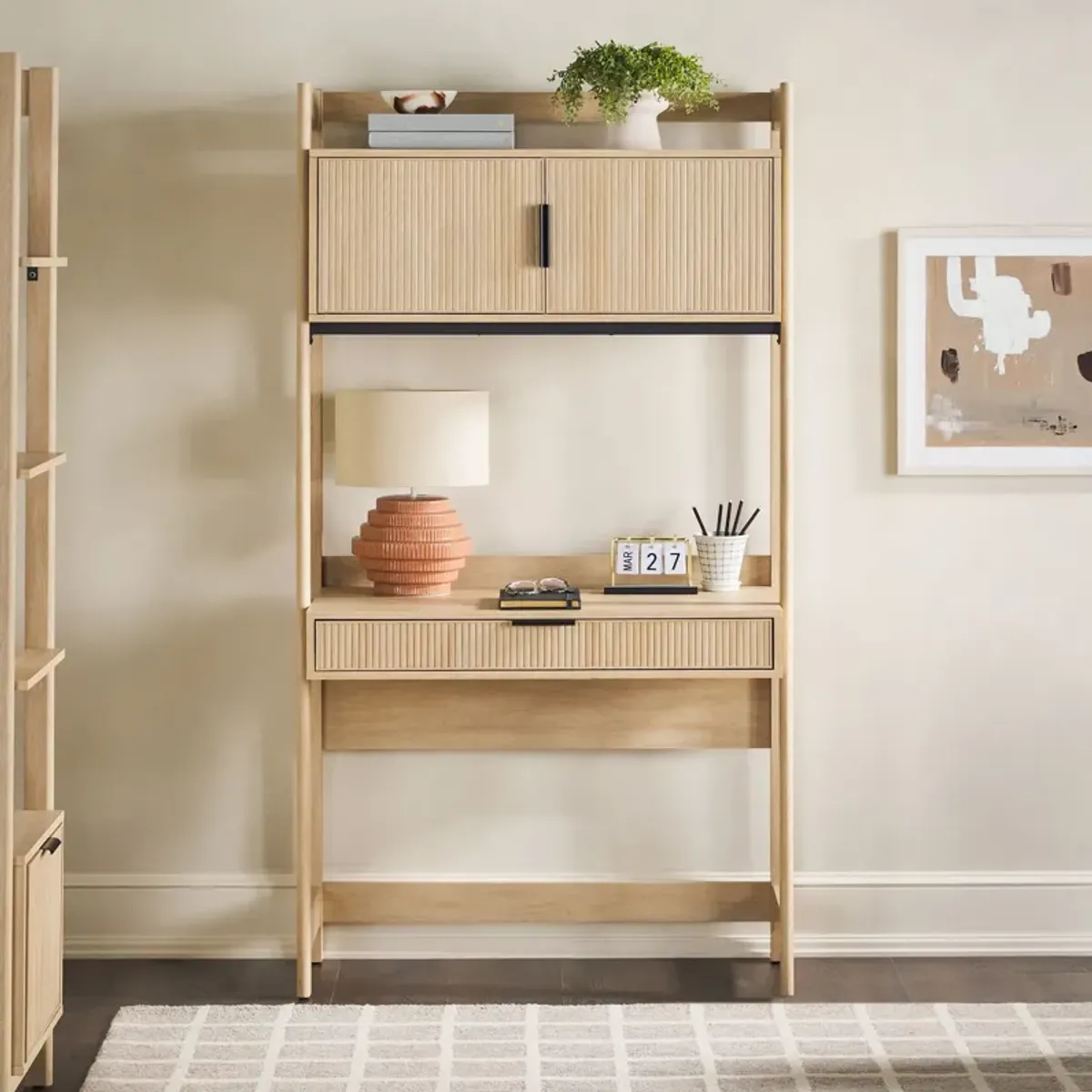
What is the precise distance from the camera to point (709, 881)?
3.29 metres

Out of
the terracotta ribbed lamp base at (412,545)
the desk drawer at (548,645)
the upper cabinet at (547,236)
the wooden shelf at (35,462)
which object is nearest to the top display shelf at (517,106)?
the upper cabinet at (547,236)

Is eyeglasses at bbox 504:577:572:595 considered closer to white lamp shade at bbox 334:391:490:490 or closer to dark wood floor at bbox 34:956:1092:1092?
white lamp shade at bbox 334:391:490:490

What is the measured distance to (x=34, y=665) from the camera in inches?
98.3

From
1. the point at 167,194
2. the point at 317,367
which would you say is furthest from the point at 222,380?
the point at 167,194

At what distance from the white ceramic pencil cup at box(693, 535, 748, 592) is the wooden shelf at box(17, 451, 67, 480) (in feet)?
4.59

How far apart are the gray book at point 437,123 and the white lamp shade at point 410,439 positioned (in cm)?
57

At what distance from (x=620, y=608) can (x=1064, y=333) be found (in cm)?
131

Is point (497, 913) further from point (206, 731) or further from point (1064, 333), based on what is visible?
point (1064, 333)

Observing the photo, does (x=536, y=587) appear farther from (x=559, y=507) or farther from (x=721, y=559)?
(x=721, y=559)

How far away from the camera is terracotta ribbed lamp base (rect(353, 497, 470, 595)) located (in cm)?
301

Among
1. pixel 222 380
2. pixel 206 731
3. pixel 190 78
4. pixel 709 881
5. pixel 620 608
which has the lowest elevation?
pixel 709 881

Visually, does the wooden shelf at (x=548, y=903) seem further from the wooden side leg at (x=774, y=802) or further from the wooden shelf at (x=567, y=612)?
the wooden shelf at (x=567, y=612)

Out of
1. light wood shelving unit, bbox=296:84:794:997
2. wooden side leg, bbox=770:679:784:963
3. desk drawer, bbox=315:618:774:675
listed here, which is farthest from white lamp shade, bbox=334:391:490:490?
wooden side leg, bbox=770:679:784:963

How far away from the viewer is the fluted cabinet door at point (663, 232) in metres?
2.89
